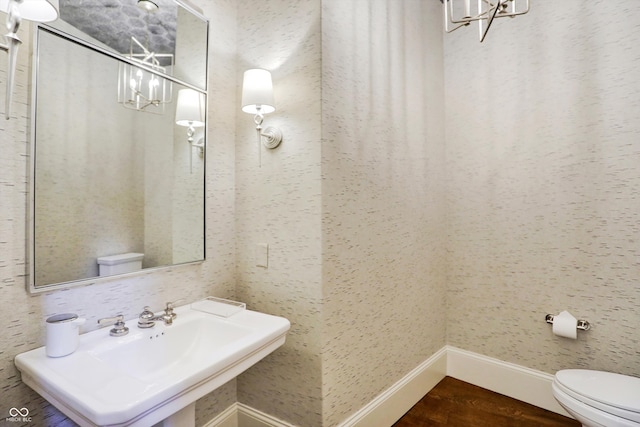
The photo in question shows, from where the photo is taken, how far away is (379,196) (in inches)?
73.1

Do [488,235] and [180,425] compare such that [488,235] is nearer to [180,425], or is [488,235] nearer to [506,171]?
[506,171]

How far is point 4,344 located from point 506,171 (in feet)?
9.05

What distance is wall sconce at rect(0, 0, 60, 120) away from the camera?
871 millimetres

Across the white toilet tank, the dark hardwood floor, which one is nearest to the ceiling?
the white toilet tank

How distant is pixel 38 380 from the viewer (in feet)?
3.15

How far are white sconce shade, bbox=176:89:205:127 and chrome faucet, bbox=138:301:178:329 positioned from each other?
88cm

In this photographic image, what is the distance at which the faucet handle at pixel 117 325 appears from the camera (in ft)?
4.02

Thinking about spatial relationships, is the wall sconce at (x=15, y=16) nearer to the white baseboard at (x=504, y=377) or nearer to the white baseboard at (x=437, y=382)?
the white baseboard at (x=437, y=382)

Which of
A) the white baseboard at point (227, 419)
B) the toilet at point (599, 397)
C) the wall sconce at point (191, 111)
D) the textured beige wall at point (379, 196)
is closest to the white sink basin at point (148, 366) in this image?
the textured beige wall at point (379, 196)

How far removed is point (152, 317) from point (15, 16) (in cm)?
109

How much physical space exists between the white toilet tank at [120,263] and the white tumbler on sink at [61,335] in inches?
9.2

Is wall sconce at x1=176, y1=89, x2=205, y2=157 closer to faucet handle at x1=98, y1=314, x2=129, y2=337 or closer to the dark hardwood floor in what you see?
faucet handle at x1=98, y1=314, x2=129, y2=337

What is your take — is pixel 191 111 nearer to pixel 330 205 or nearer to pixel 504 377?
pixel 330 205

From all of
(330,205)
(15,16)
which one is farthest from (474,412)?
(15,16)
